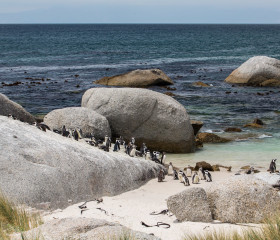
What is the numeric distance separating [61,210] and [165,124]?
887 cm

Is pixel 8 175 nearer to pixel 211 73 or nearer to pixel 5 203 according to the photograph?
pixel 5 203

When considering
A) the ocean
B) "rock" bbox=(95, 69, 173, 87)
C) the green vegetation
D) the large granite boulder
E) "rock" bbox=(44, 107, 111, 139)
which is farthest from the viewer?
the large granite boulder

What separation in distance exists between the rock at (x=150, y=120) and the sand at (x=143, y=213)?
5326mm

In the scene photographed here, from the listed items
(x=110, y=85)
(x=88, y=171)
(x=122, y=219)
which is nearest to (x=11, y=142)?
(x=88, y=171)

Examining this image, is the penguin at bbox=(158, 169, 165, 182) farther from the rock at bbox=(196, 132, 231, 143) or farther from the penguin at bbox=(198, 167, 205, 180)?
the rock at bbox=(196, 132, 231, 143)

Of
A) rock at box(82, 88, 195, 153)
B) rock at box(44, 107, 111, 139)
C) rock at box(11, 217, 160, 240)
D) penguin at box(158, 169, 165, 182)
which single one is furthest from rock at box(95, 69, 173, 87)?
rock at box(11, 217, 160, 240)

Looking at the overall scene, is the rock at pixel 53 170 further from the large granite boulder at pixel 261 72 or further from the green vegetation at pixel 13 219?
the large granite boulder at pixel 261 72

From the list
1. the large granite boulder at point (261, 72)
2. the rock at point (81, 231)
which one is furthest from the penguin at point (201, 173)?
the large granite boulder at point (261, 72)

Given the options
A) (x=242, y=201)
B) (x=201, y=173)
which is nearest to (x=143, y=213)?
(x=242, y=201)

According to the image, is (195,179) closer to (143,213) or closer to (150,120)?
(143,213)

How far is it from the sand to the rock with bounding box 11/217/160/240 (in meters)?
1.84

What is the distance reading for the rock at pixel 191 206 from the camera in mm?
9539

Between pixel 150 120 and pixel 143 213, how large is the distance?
28.6 feet

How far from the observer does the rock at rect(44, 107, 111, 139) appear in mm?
17609
